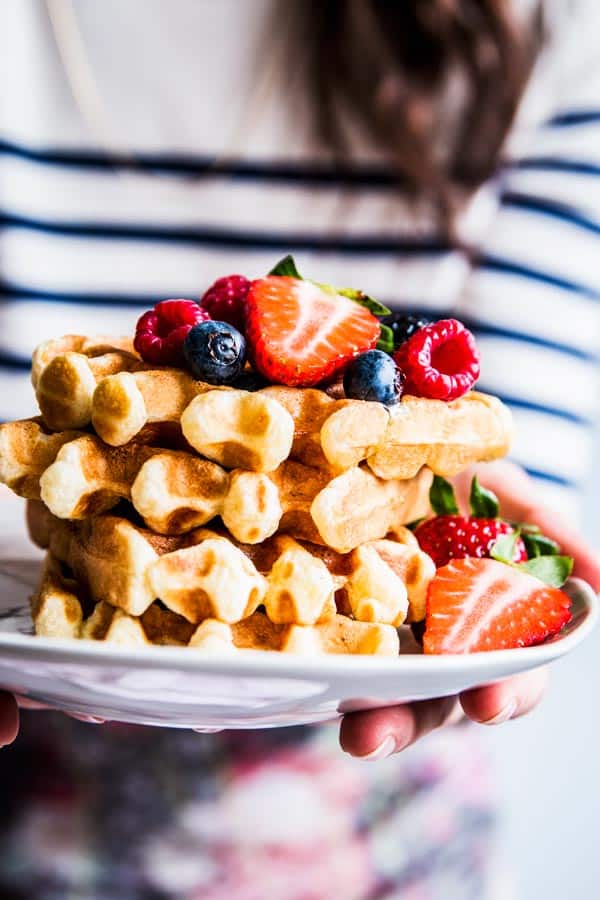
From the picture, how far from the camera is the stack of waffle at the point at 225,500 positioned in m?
1.09

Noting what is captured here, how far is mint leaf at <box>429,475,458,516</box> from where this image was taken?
142cm

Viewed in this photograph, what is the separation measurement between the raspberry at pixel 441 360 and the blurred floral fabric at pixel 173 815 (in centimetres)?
99

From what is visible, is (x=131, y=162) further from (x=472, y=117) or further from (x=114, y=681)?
(x=114, y=681)

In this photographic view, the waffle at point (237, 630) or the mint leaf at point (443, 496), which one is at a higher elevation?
the mint leaf at point (443, 496)

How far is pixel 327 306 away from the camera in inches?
48.7

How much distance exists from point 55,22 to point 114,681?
186cm

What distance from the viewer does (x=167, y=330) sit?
126 cm

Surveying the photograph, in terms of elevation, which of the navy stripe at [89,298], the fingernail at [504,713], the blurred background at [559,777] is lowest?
the blurred background at [559,777]

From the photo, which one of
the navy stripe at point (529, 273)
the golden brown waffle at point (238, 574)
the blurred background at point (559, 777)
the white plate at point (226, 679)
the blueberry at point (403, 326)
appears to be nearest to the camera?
the white plate at point (226, 679)

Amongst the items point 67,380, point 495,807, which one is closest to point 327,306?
point 67,380

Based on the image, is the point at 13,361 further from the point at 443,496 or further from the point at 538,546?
the point at 538,546

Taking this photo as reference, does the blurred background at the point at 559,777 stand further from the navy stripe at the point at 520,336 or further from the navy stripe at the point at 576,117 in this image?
the navy stripe at the point at 576,117

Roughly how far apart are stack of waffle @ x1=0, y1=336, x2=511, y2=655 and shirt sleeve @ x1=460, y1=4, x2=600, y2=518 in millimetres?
1155

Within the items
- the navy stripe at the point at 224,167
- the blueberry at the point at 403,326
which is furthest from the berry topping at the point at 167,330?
the navy stripe at the point at 224,167
